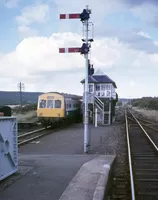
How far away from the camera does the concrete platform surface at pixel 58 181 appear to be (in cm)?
614

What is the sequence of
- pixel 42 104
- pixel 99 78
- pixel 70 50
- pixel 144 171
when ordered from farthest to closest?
pixel 99 78
pixel 42 104
pixel 70 50
pixel 144 171

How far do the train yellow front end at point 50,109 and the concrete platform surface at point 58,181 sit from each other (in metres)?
15.5

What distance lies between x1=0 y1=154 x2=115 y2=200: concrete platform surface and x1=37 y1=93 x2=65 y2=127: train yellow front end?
1554 cm

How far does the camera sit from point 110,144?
16312 mm

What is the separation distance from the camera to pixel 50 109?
1001 inches

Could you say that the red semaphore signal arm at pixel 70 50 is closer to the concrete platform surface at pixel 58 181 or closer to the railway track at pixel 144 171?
the railway track at pixel 144 171

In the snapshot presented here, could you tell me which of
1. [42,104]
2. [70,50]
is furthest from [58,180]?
[42,104]

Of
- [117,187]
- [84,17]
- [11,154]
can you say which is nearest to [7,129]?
[11,154]

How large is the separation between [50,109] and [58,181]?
18.4m

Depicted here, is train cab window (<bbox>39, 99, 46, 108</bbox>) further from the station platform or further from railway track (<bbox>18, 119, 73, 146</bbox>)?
the station platform

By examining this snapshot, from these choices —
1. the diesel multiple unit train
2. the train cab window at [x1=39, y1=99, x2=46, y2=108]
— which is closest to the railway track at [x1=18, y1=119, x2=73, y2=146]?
the diesel multiple unit train

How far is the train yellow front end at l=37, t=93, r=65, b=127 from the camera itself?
25141 mm

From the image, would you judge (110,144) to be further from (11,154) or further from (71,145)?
(11,154)

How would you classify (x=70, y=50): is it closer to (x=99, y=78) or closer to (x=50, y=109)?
(x=50, y=109)
